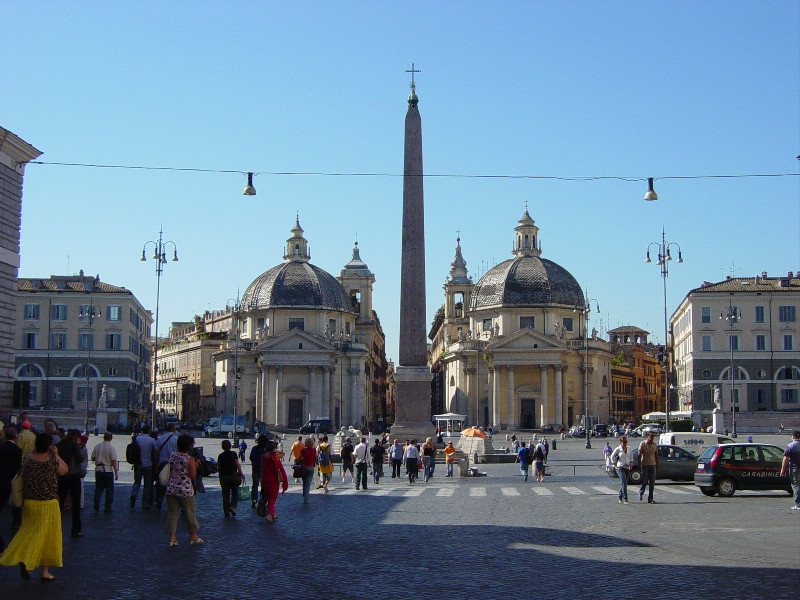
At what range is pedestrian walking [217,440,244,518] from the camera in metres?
16.6

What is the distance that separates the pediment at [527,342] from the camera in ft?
281

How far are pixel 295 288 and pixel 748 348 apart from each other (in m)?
35.6

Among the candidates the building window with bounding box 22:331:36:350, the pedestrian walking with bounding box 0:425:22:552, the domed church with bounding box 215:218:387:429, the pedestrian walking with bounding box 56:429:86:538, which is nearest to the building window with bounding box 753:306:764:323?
the domed church with bounding box 215:218:387:429

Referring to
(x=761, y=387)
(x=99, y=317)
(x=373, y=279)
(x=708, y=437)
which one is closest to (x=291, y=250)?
(x=373, y=279)

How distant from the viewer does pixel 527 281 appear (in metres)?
88.8

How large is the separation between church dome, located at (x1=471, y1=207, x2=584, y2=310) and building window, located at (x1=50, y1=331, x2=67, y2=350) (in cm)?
3410

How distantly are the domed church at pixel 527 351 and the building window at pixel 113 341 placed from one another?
2876 cm

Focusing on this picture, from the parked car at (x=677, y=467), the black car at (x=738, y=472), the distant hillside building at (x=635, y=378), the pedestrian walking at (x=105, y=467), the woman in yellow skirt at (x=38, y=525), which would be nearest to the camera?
the woman in yellow skirt at (x=38, y=525)

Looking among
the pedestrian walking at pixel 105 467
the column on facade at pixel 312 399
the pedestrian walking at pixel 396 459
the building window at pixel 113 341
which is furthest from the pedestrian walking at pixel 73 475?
the column on facade at pixel 312 399

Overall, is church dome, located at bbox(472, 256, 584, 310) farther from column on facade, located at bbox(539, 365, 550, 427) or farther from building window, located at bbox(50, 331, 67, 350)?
building window, located at bbox(50, 331, 67, 350)

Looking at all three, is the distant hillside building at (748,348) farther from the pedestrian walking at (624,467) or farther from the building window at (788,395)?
the pedestrian walking at (624,467)

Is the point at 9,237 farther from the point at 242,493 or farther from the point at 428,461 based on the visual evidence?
the point at 242,493

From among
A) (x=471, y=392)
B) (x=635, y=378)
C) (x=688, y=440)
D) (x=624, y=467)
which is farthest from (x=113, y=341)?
(x=635, y=378)

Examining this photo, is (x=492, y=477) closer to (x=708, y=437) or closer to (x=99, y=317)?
(x=708, y=437)
